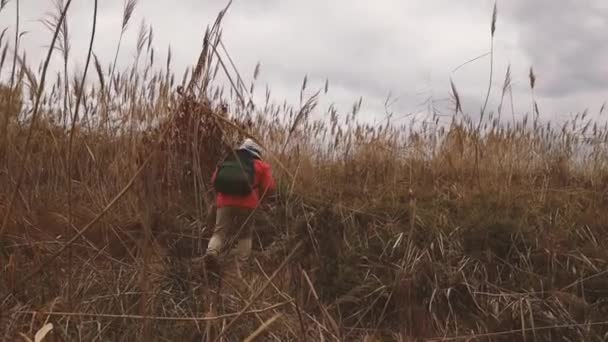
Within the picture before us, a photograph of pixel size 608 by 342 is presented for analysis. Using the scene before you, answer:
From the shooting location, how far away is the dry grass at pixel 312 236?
2.21 m

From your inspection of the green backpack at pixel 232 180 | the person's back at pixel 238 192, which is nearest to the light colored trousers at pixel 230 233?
the person's back at pixel 238 192

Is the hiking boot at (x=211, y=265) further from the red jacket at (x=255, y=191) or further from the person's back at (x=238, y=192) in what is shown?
the red jacket at (x=255, y=191)

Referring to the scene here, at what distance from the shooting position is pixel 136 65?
13.2ft

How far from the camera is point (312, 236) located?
3.55m

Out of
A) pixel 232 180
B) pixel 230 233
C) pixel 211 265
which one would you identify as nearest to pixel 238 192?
pixel 232 180

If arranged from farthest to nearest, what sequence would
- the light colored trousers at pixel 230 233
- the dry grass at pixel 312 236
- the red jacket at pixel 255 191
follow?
the red jacket at pixel 255 191 < the light colored trousers at pixel 230 233 < the dry grass at pixel 312 236

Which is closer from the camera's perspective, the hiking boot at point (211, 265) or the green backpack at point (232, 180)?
the hiking boot at point (211, 265)

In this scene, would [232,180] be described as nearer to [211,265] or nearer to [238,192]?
[238,192]

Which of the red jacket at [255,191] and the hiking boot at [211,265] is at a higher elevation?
the red jacket at [255,191]

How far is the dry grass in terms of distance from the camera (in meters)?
2.21

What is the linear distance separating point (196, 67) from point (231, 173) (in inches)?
86.2

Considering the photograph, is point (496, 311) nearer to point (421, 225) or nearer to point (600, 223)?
point (421, 225)

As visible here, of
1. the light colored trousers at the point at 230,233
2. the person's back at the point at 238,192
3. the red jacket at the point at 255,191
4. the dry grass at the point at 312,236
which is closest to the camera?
the dry grass at the point at 312,236

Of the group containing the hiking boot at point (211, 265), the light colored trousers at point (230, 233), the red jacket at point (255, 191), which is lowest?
the hiking boot at point (211, 265)
